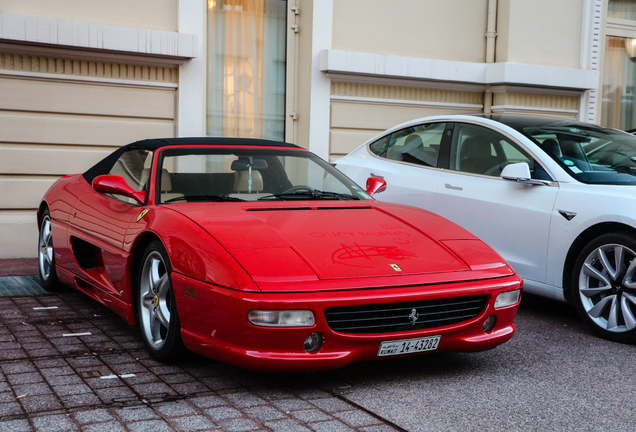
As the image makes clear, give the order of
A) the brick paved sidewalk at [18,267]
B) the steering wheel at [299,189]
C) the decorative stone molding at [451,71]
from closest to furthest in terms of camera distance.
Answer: the steering wheel at [299,189], the brick paved sidewalk at [18,267], the decorative stone molding at [451,71]

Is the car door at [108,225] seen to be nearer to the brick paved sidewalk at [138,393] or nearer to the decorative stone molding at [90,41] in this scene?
the brick paved sidewalk at [138,393]

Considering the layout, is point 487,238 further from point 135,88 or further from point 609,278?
point 135,88

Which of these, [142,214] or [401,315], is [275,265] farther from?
[142,214]

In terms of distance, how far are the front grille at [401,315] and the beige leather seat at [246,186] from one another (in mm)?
1320

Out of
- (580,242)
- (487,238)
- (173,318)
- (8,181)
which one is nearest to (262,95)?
(8,181)

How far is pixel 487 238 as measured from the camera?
5.41 metres

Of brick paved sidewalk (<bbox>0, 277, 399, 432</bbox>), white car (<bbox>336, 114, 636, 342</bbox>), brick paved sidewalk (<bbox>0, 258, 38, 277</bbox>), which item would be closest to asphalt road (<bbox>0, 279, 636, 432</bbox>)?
brick paved sidewalk (<bbox>0, 277, 399, 432</bbox>)

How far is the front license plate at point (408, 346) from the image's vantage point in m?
3.40

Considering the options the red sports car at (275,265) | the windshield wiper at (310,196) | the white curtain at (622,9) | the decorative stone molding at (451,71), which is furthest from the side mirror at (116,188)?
the white curtain at (622,9)

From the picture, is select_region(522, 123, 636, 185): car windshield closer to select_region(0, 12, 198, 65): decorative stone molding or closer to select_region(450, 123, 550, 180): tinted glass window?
select_region(450, 123, 550, 180): tinted glass window

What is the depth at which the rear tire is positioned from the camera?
19.0ft

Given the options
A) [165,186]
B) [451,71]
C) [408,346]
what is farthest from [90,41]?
[408,346]

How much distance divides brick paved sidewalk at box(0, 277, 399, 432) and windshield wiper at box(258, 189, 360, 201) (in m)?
1.14

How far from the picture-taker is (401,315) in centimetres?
342
